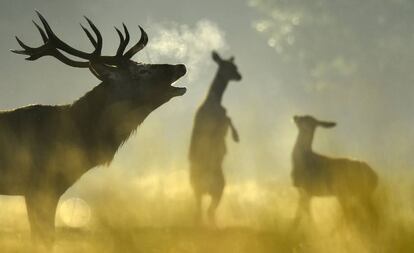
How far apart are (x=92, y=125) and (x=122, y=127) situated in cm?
35

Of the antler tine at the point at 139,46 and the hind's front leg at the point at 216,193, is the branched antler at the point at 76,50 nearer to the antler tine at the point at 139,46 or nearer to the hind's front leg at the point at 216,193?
the antler tine at the point at 139,46

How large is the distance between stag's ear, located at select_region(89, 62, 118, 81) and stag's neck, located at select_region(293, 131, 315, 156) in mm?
7190

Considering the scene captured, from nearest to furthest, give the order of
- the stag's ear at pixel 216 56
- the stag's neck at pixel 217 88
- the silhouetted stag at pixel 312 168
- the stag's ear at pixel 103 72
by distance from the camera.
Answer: the stag's ear at pixel 103 72 → the silhouetted stag at pixel 312 168 → the stag's neck at pixel 217 88 → the stag's ear at pixel 216 56

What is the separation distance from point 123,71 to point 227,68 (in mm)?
8050

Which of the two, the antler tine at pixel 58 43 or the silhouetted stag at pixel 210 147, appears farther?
the silhouetted stag at pixel 210 147

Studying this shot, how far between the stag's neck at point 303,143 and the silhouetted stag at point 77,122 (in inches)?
269

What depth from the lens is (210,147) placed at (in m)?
14.4

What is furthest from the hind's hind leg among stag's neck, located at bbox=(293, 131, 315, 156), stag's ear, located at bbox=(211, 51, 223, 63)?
stag's ear, located at bbox=(211, 51, 223, 63)

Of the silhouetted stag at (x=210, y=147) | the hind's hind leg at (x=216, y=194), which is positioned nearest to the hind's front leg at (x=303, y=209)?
the hind's hind leg at (x=216, y=194)

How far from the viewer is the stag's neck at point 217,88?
48.7 feet

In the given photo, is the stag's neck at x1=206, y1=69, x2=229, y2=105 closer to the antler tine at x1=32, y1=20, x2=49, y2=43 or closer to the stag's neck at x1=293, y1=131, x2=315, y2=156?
the stag's neck at x1=293, y1=131, x2=315, y2=156

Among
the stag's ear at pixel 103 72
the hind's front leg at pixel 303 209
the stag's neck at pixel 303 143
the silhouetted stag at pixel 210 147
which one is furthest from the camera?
the stag's neck at pixel 303 143

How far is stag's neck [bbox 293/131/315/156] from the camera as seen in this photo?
1409 cm

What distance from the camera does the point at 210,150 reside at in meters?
14.3
